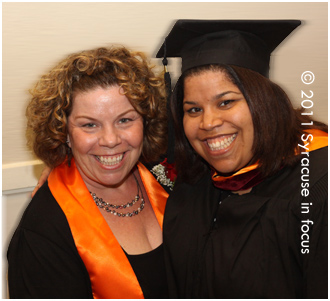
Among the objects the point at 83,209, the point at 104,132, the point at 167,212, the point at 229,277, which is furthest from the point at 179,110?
the point at 229,277

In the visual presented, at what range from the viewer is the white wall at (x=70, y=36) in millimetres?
2254

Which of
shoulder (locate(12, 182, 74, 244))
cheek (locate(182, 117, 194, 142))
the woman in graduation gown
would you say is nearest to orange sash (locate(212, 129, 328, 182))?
the woman in graduation gown

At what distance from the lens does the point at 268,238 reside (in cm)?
139

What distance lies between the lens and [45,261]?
59.2 inches

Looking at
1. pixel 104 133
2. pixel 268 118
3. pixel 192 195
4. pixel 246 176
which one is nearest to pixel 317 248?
pixel 246 176

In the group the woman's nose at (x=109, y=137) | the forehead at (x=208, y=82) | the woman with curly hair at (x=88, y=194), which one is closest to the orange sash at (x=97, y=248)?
the woman with curly hair at (x=88, y=194)

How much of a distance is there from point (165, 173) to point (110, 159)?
16.5 inches

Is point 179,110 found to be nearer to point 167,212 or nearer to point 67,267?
point 167,212

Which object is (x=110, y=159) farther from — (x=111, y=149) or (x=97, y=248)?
(x=97, y=248)

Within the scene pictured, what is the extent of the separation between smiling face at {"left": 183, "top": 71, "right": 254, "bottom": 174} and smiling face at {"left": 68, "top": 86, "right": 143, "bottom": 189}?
26cm

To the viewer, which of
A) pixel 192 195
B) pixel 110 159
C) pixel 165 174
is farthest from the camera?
pixel 165 174

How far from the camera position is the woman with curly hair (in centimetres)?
152

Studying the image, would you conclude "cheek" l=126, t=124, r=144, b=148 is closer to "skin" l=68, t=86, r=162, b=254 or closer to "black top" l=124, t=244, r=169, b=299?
"skin" l=68, t=86, r=162, b=254

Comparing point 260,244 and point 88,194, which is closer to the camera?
point 260,244
